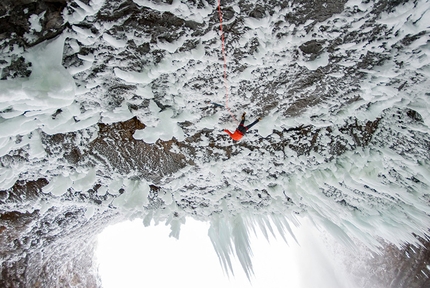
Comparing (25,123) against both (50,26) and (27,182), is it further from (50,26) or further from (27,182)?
(27,182)

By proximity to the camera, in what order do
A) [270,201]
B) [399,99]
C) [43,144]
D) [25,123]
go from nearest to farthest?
[25,123]
[399,99]
[43,144]
[270,201]

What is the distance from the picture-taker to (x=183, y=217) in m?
2.85

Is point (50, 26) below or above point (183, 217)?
above

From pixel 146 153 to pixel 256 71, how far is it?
972 millimetres

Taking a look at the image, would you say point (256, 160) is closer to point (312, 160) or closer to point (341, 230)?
point (312, 160)

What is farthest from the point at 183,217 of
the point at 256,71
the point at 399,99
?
the point at 399,99

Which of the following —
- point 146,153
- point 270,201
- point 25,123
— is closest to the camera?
point 25,123

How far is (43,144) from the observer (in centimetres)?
176

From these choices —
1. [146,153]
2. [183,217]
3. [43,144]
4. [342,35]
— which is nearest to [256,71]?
[342,35]

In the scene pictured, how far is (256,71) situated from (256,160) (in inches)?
31.9

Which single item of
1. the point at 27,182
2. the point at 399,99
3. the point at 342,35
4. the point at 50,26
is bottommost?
the point at 27,182

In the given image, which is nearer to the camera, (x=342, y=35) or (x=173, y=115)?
(x=342, y=35)

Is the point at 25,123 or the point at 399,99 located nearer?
the point at 25,123

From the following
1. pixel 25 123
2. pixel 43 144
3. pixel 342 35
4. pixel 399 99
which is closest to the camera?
pixel 342 35
